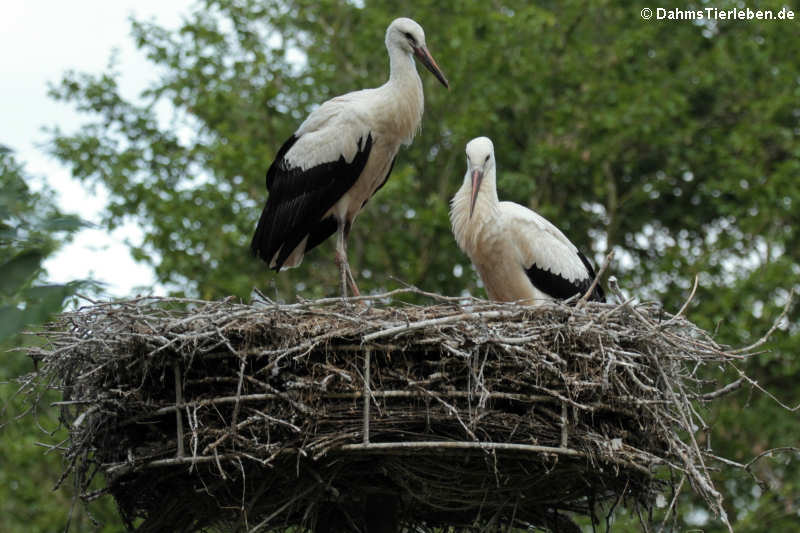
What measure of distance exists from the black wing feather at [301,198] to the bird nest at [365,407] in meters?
1.82

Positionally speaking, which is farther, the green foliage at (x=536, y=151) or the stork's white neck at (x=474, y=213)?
the green foliage at (x=536, y=151)

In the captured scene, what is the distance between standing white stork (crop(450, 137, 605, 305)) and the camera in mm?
7570

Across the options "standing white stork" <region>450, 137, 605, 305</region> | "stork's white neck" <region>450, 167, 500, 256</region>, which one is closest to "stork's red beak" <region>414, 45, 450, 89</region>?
"standing white stork" <region>450, 137, 605, 305</region>

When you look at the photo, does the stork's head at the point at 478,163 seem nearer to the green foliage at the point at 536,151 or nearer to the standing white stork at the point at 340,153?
the standing white stork at the point at 340,153

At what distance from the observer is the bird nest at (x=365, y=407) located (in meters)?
5.25

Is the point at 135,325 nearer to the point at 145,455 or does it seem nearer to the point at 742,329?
the point at 145,455

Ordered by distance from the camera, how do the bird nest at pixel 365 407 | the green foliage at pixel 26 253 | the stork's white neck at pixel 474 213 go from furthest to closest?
the stork's white neck at pixel 474 213 → the bird nest at pixel 365 407 → the green foliage at pixel 26 253

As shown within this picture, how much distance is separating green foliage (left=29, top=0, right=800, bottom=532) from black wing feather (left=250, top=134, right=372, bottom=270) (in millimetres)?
5929

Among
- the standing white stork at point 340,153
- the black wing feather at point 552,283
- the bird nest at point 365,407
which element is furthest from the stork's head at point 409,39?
the bird nest at point 365,407

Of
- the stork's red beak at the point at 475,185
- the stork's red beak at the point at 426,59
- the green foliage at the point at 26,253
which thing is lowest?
the stork's red beak at the point at 475,185

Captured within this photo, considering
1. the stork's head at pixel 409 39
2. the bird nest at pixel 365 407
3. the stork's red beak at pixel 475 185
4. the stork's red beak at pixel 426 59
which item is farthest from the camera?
the stork's head at pixel 409 39

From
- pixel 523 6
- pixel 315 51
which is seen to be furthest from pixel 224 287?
pixel 523 6

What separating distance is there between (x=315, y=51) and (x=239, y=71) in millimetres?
1110

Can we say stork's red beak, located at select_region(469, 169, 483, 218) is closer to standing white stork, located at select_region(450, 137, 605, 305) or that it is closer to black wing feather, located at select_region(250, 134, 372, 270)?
standing white stork, located at select_region(450, 137, 605, 305)
